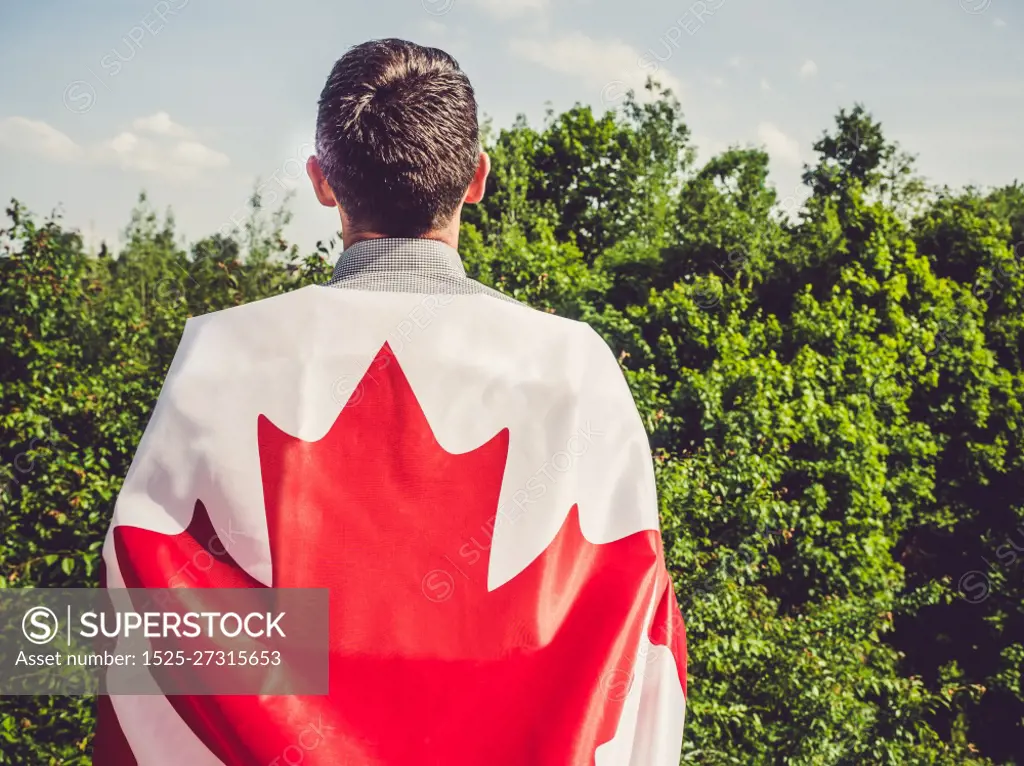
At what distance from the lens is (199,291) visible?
32.2 ft

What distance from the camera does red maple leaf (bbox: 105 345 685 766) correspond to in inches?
59.7

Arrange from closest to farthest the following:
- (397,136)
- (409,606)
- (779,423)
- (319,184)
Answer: (409,606)
(397,136)
(319,184)
(779,423)

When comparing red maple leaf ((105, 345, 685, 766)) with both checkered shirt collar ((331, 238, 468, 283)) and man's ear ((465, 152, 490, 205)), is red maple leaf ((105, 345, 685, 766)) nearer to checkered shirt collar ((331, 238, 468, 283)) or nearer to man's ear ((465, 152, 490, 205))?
checkered shirt collar ((331, 238, 468, 283))

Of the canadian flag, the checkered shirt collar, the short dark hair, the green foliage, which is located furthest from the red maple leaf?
the green foliage

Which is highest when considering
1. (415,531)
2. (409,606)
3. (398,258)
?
(398,258)

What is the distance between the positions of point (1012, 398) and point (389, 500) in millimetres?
15841

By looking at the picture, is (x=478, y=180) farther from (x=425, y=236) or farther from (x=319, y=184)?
(x=319, y=184)

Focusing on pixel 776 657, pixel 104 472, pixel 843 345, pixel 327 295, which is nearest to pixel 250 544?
pixel 327 295

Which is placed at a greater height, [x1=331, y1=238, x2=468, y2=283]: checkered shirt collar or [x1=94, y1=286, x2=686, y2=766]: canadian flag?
[x1=331, y1=238, x2=468, y2=283]: checkered shirt collar

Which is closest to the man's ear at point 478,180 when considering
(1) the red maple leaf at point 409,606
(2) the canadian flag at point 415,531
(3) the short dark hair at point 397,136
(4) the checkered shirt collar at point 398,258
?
(3) the short dark hair at point 397,136

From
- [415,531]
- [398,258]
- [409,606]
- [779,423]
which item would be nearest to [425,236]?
[398,258]

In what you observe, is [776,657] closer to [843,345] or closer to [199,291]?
[843,345]

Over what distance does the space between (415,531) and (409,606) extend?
12cm

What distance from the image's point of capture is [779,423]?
26.2 ft
